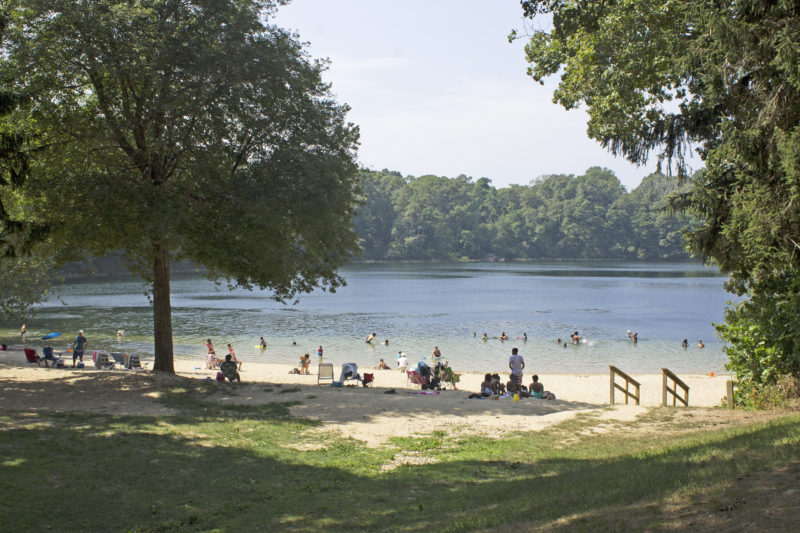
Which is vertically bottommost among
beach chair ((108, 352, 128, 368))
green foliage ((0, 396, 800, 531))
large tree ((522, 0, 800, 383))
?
beach chair ((108, 352, 128, 368))

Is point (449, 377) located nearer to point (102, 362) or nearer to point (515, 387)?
point (515, 387)

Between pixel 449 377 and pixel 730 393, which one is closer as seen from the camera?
pixel 730 393

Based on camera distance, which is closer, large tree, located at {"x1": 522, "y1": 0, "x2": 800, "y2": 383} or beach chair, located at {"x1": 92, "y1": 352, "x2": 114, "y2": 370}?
large tree, located at {"x1": 522, "y1": 0, "x2": 800, "y2": 383}

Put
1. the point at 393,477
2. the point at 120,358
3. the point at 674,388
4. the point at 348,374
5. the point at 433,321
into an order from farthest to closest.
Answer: the point at 433,321 → the point at 120,358 → the point at 348,374 → the point at 674,388 → the point at 393,477

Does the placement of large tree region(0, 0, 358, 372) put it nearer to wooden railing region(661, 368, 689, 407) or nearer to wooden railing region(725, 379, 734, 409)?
wooden railing region(661, 368, 689, 407)

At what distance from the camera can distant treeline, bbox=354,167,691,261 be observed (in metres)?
167

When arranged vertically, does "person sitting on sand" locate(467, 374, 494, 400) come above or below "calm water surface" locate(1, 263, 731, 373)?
above

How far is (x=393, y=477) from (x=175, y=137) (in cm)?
1124

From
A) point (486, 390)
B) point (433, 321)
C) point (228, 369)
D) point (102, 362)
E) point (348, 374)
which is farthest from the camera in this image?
point (433, 321)

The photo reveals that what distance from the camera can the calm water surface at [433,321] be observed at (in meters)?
39.0

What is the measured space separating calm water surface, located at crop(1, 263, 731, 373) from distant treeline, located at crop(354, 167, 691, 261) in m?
71.7

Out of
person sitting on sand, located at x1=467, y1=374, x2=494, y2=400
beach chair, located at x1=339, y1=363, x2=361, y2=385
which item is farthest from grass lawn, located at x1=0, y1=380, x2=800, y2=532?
beach chair, located at x1=339, y1=363, x2=361, y2=385

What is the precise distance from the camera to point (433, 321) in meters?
56.1

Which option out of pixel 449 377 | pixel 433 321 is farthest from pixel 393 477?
pixel 433 321
